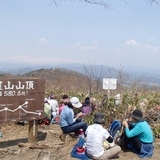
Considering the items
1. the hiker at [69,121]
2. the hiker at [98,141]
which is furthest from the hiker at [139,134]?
the hiker at [69,121]

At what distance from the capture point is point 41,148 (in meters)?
5.80

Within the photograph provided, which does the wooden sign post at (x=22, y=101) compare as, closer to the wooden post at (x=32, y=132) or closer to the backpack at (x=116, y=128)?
the wooden post at (x=32, y=132)

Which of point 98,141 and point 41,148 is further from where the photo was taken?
point 41,148

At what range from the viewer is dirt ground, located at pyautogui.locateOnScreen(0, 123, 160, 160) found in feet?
17.6

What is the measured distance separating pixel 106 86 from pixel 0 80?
515 cm

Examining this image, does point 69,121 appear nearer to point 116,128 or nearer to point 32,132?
point 32,132

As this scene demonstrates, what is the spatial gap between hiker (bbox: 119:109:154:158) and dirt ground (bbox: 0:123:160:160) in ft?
0.51

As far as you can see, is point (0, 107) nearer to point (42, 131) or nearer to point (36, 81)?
point (36, 81)

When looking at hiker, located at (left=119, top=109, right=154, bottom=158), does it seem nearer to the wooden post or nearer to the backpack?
the backpack

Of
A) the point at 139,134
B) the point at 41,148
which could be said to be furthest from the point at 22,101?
the point at 139,134

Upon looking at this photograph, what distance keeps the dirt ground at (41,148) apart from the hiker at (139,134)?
0.51 ft

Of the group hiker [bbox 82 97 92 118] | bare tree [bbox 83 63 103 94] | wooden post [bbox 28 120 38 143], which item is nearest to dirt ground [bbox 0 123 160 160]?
wooden post [bbox 28 120 38 143]

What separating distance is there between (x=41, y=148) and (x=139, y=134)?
2.03 m

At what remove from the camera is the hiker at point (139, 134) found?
5.46 meters
